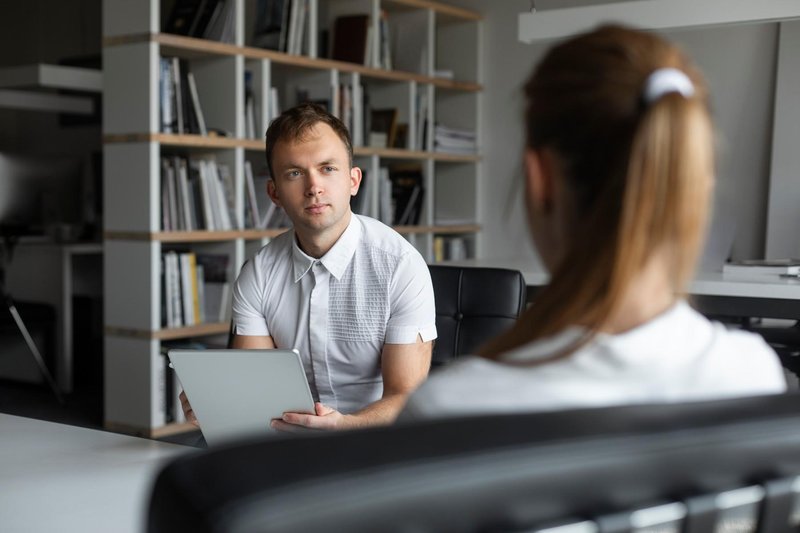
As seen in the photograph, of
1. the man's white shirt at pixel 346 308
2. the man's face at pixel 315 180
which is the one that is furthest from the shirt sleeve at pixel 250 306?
the man's face at pixel 315 180

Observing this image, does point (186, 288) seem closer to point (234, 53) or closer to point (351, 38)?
point (234, 53)

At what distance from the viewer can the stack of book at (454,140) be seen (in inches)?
221

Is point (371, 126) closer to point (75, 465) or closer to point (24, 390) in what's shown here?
point (24, 390)

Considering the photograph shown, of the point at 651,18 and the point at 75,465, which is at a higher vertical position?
the point at 651,18

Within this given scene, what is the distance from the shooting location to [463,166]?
5957 millimetres

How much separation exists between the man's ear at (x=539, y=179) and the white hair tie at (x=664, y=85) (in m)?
0.09

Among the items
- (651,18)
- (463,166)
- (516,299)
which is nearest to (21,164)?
(463,166)

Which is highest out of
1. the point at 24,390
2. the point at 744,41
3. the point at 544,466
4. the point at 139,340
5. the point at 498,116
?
the point at 744,41

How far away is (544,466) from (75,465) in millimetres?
1029

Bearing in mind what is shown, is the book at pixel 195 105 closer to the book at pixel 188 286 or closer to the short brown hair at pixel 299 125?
the book at pixel 188 286

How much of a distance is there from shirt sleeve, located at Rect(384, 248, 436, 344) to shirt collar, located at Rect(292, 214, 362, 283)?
11cm

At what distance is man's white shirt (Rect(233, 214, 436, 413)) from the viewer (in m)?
1.98

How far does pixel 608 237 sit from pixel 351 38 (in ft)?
15.1

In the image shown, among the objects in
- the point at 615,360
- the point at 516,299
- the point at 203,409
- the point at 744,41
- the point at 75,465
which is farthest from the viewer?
the point at 744,41
